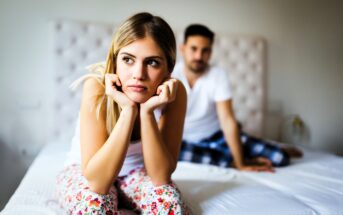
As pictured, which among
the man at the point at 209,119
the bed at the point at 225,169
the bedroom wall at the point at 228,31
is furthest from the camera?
the bedroom wall at the point at 228,31

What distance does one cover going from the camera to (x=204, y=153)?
6.37ft

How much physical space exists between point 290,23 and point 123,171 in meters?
2.78

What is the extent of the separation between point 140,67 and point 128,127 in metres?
0.21

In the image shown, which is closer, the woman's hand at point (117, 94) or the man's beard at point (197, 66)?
the woman's hand at point (117, 94)

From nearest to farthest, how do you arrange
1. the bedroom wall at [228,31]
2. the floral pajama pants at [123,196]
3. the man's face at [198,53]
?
the floral pajama pants at [123,196]
the man's face at [198,53]
the bedroom wall at [228,31]

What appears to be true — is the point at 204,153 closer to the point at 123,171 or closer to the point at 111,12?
the point at 123,171

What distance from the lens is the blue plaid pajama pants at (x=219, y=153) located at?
6.28 ft

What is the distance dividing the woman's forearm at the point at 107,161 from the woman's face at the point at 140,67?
0.13 meters

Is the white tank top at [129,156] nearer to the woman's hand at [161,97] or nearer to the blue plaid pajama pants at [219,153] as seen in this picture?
the woman's hand at [161,97]

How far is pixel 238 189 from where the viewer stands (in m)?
1.34

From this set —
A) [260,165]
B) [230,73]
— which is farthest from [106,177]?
[230,73]

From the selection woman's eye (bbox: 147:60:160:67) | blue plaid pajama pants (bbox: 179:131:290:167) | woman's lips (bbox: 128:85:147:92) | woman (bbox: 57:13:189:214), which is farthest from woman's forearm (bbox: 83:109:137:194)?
blue plaid pajama pants (bbox: 179:131:290:167)

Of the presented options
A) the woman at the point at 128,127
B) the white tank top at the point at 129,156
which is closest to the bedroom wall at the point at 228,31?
the white tank top at the point at 129,156

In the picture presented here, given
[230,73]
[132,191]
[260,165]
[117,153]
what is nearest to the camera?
[117,153]
